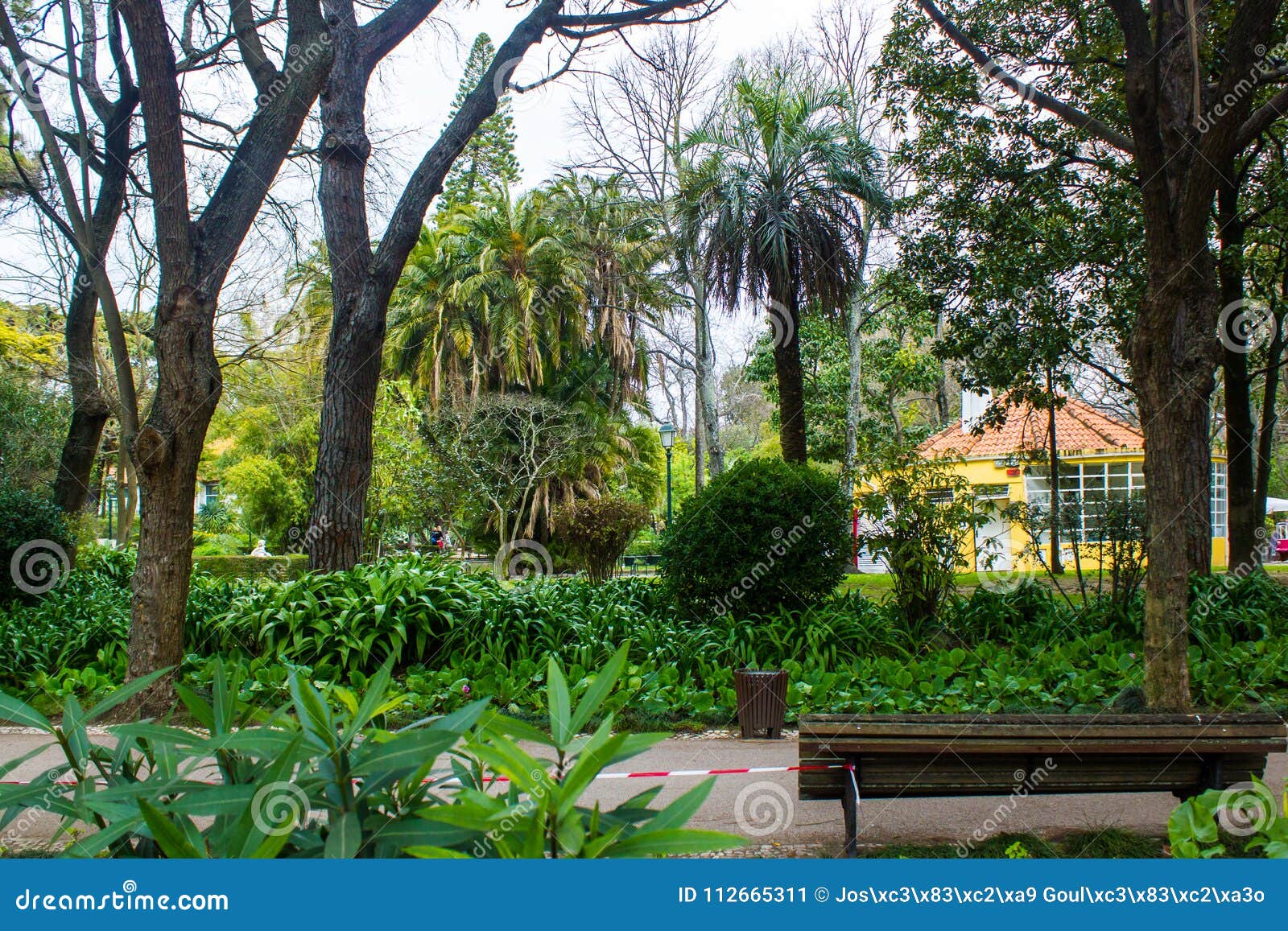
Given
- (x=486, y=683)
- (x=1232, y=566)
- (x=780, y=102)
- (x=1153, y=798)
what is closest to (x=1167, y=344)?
(x=1153, y=798)

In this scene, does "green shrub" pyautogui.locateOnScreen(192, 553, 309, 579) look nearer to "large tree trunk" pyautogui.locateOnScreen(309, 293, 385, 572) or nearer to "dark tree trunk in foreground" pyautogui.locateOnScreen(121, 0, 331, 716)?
"large tree trunk" pyautogui.locateOnScreen(309, 293, 385, 572)

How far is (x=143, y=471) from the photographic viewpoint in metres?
6.73

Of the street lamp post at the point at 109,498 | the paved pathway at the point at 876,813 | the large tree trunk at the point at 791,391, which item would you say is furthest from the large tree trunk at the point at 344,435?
the street lamp post at the point at 109,498

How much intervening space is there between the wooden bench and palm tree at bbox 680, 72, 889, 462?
9875mm

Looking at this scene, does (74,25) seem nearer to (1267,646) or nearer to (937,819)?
(937,819)

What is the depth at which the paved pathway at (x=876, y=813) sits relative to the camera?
14.6 feet

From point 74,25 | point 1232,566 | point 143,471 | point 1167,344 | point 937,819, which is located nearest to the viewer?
point 937,819

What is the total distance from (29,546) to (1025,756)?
12.0 meters

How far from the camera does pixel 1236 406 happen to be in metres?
12.4

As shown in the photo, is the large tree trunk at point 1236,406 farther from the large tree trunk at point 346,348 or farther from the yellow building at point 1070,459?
the large tree trunk at point 346,348

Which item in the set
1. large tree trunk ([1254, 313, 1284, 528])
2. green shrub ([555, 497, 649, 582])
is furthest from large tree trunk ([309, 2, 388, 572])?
large tree trunk ([1254, 313, 1284, 528])

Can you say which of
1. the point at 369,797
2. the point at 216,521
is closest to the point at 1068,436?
the point at 369,797

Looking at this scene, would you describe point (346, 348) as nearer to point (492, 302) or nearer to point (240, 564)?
point (240, 564)

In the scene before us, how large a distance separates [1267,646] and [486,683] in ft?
23.3
